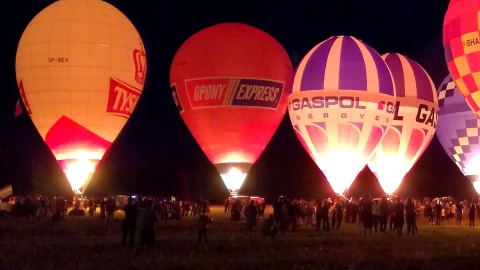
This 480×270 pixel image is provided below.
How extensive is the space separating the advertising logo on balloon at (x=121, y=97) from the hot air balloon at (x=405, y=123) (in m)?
9.90

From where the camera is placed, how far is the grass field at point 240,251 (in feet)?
35.7

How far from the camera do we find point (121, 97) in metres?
26.0

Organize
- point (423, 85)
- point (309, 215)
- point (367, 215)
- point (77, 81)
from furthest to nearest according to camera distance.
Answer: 1. point (423, 85)
2. point (77, 81)
3. point (309, 215)
4. point (367, 215)

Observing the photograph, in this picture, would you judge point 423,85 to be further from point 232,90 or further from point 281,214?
point 281,214

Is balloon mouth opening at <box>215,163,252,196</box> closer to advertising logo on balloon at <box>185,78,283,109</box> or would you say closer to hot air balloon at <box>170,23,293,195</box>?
hot air balloon at <box>170,23,293,195</box>

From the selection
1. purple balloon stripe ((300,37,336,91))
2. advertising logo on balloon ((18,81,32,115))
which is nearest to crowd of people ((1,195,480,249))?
advertising logo on balloon ((18,81,32,115))

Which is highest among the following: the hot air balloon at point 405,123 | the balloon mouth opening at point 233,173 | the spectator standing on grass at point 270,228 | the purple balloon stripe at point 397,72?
the purple balloon stripe at point 397,72

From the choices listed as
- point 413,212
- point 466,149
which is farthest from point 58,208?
point 466,149

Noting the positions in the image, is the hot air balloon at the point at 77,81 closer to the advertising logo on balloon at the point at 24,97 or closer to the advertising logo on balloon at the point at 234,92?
the advertising logo on balloon at the point at 24,97

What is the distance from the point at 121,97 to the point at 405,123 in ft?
36.5

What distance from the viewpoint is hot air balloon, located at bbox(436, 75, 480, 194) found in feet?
105

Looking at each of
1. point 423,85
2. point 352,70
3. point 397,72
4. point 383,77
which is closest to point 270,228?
point 352,70

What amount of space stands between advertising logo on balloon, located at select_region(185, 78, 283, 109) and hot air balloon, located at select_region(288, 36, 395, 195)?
2055mm

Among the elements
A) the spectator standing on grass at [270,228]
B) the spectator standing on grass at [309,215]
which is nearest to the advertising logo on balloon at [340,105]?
the spectator standing on grass at [309,215]
